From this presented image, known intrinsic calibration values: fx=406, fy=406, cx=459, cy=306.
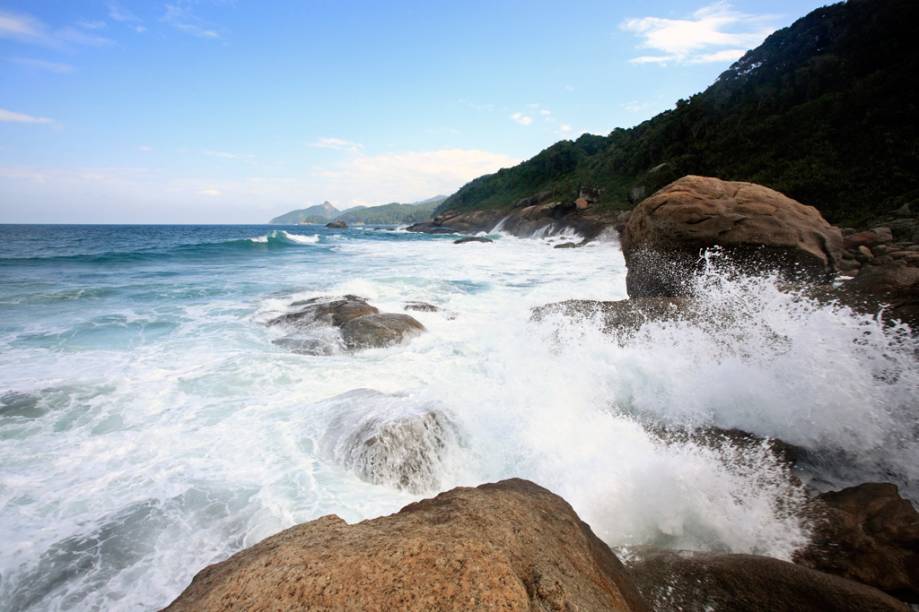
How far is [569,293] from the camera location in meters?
13.3

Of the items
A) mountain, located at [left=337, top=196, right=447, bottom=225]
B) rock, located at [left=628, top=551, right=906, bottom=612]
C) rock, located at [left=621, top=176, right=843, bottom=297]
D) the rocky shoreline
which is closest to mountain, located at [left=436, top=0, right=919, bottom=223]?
rock, located at [left=621, top=176, right=843, bottom=297]

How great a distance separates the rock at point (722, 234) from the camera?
827 cm

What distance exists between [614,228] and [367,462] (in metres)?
29.6

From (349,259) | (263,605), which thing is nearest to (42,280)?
(349,259)

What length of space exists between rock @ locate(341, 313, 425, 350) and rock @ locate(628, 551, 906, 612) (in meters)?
6.46

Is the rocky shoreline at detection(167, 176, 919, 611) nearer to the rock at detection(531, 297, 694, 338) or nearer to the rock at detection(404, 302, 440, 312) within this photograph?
the rock at detection(531, 297, 694, 338)

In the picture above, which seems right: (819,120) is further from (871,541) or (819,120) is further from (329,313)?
(871,541)

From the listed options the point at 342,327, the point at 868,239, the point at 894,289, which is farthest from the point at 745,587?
the point at 868,239

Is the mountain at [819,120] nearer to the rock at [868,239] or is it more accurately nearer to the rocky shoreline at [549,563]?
the rock at [868,239]

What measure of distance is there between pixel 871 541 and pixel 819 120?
30.3m

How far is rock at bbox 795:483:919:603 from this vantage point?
2.54 metres

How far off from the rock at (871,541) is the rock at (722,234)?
5.98 metres

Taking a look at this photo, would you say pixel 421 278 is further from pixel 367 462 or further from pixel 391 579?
pixel 391 579

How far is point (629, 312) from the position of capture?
279 inches
